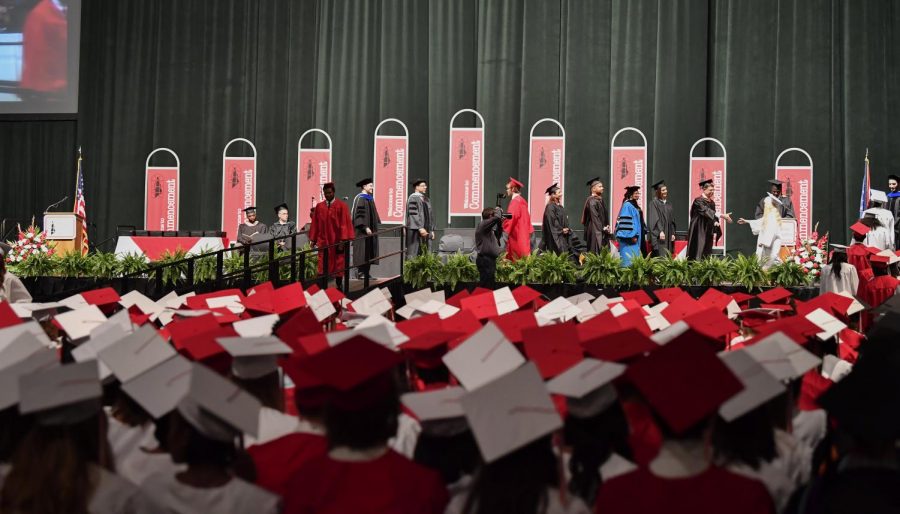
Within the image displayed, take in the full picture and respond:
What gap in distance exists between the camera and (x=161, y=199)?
15555 mm

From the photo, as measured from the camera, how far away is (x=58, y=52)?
16578 millimetres

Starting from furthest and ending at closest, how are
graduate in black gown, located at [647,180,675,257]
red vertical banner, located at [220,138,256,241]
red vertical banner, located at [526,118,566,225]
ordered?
red vertical banner, located at [220,138,256,241], red vertical banner, located at [526,118,566,225], graduate in black gown, located at [647,180,675,257]

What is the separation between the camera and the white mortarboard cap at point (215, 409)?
81.4 inches

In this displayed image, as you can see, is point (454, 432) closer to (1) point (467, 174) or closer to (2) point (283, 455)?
(2) point (283, 455)

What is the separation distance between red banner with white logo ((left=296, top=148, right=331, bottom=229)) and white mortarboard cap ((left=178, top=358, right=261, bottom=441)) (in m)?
12.6

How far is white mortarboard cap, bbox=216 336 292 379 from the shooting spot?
2754 mm

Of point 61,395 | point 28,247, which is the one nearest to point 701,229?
point 28,247

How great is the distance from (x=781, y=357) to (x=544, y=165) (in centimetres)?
1181

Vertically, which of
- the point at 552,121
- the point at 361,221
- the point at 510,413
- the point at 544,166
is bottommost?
the point at 510,413

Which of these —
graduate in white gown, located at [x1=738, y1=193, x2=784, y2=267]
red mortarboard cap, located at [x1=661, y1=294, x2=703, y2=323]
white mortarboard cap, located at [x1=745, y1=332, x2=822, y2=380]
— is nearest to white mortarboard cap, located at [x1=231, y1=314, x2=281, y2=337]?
white mortarboard cap, located at [x1=745, y1=332, x2=822, y2=380]

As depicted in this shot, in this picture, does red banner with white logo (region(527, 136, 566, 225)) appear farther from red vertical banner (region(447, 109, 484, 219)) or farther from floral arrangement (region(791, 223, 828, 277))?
floral arrangement (region(791, 223, 828, 277))

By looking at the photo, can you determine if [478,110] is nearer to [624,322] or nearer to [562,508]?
[624,322]

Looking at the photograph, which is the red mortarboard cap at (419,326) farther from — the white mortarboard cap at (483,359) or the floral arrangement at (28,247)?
the floral arrangement at (28,247)

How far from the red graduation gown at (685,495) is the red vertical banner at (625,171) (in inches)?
488
